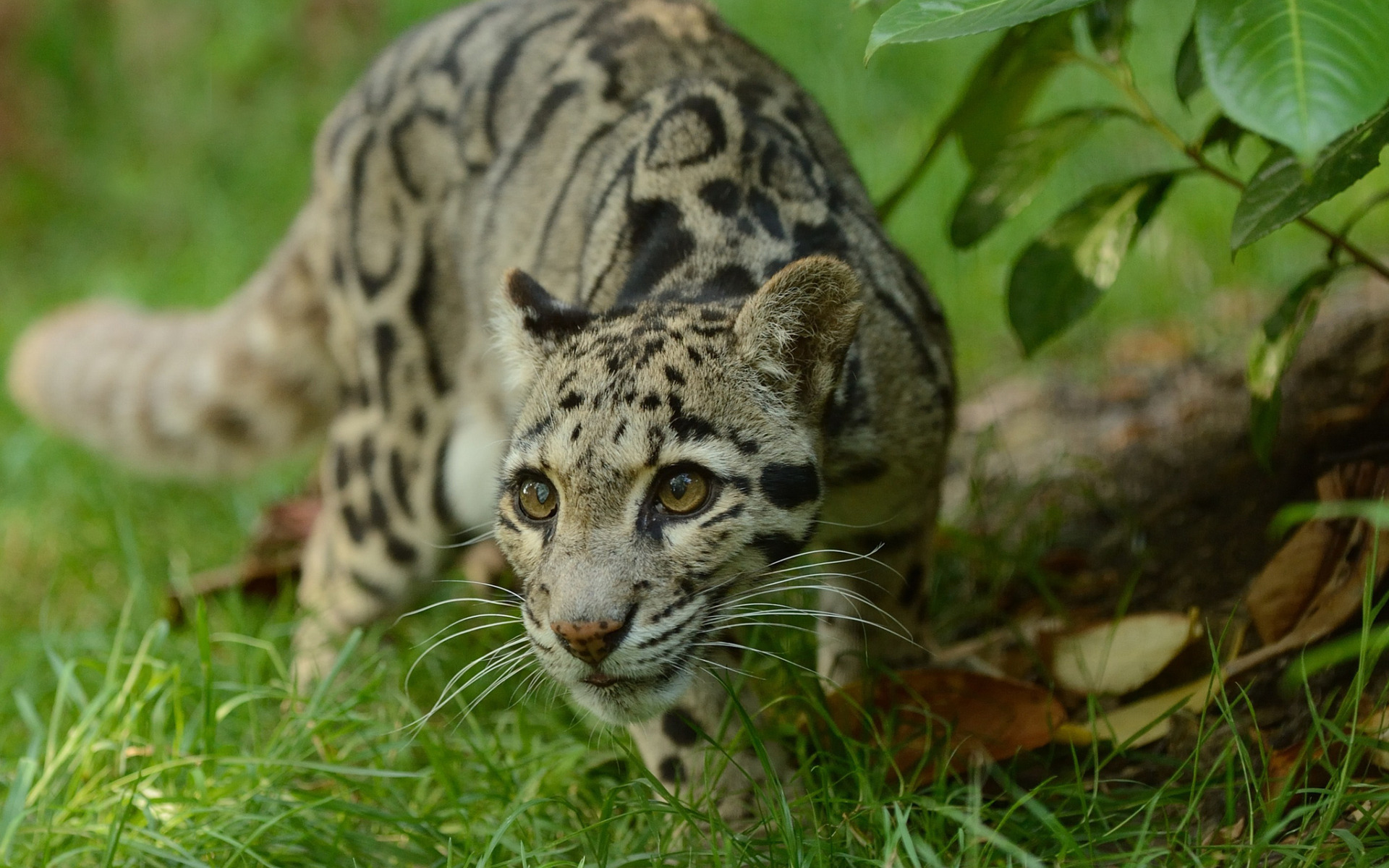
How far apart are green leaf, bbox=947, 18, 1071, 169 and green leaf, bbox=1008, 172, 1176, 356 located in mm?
310

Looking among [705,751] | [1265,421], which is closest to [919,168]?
[1265,421]

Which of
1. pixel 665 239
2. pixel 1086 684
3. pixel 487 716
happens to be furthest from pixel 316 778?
pixel 1086 684

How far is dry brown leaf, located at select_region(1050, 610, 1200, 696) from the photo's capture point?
363cm

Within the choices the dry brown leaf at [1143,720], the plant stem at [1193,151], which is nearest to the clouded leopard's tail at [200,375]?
the plant stem at [1193,151]

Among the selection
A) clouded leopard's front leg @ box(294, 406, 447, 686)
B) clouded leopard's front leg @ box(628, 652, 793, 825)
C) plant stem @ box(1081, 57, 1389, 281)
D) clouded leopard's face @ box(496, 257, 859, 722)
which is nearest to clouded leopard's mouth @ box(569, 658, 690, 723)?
clouded leopard's face @ box(496, 257, 859, 722)

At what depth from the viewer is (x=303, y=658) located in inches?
197

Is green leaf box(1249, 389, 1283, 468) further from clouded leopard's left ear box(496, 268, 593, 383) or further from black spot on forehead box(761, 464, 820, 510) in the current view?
clouded leopard's left ear box(496, 268, 593, 383)

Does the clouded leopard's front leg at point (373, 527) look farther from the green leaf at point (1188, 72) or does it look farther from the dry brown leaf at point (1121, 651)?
the green leaf at point (1188, 72)

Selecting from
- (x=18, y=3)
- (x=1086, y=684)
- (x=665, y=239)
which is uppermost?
(x=18, y=3)

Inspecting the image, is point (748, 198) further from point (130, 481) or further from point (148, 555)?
point (130, 481)

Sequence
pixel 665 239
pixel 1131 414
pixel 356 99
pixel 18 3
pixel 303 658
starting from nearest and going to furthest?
pixel 665 239
pixel 303 658
pixel 356 99
pixel 1131 414
pixel 18 3

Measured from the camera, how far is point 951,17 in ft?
8.31

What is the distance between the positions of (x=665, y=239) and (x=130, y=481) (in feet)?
13.6

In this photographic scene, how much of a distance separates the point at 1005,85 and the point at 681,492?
5.91ft
